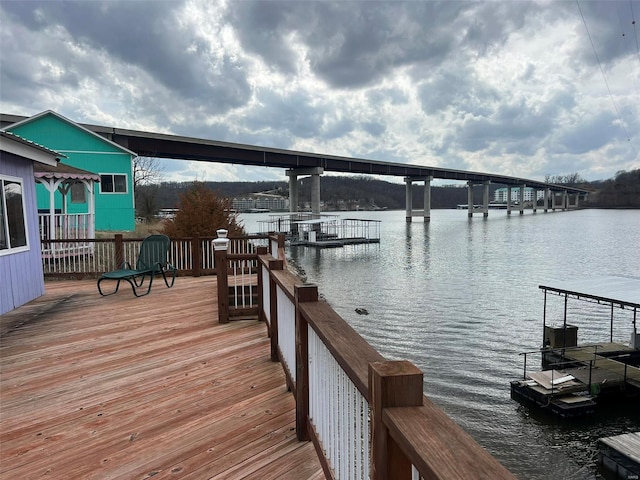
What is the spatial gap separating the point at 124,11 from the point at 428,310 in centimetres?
1277

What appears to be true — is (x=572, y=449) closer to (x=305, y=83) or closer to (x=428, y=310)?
(x=428, y=310)

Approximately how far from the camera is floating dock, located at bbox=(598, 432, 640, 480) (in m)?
6.14

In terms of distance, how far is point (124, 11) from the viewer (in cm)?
1016

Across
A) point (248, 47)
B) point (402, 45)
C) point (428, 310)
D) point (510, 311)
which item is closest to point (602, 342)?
point (510, 311)

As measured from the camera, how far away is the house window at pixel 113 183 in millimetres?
19722

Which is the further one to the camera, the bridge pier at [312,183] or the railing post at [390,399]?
the bridge pier at [312,183]

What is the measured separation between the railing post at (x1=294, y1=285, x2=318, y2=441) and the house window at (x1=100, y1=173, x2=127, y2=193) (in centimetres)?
2005

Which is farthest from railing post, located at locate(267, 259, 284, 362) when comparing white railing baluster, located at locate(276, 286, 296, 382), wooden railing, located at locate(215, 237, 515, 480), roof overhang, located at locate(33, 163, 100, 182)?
roof overhang, located at locate(33, 163, 100, 182)

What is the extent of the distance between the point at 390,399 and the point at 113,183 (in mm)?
21605

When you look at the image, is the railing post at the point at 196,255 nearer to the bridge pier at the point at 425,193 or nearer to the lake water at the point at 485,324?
the lake water at the point at 485,324

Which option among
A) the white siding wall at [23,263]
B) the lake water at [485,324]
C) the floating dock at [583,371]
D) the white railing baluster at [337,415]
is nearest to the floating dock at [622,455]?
the lake water at [485,324]

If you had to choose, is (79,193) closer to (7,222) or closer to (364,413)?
(7,222)

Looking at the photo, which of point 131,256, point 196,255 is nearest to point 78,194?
point 131,256

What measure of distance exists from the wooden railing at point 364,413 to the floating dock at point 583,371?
7595mm
